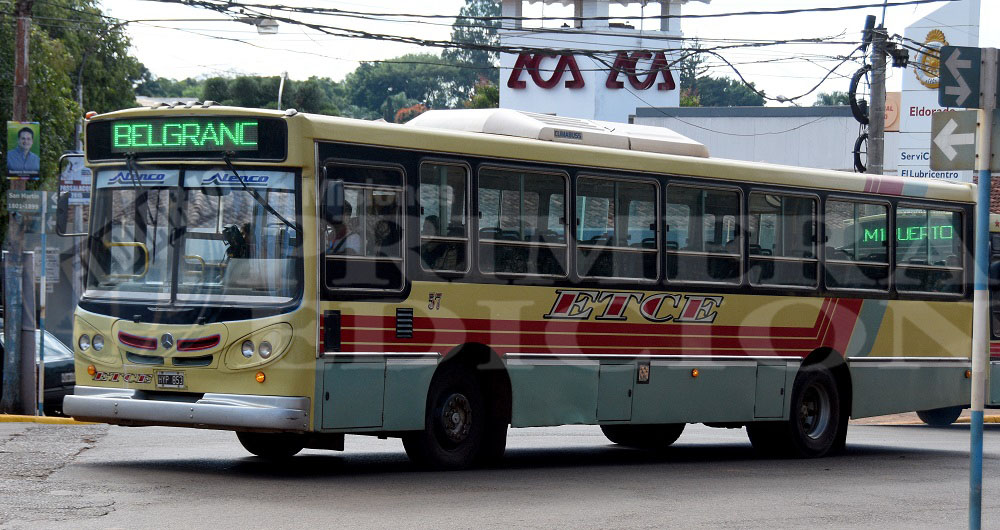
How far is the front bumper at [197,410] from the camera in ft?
40.0

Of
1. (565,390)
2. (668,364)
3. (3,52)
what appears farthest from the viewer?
(3,52)

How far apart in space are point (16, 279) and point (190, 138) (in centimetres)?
1003

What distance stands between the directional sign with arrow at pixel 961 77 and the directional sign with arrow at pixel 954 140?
0.10 metres

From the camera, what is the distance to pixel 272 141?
12.6 m

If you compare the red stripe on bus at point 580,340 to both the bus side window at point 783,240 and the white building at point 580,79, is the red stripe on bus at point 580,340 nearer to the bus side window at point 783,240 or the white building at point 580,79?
the bus side window at point 783,240

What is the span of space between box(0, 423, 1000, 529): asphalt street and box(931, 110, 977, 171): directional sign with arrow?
289 centimetres

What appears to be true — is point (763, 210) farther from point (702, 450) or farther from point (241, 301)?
point (241, 301)

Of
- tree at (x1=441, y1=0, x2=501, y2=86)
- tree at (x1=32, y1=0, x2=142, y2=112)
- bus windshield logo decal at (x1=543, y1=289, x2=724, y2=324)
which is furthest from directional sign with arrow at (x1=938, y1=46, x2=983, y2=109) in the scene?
tree at (x1=441, y1=0, x2=501, y2=86)

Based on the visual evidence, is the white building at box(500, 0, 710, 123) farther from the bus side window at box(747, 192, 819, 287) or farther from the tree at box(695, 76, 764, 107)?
the bus side window at box(747, 192, 819, 287)

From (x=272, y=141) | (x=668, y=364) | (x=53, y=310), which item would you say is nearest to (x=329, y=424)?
(x=272, y=141)

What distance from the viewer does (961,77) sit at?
955 centimetres

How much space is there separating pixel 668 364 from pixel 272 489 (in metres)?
5.06

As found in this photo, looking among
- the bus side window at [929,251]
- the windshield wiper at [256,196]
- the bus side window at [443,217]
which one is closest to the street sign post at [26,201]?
the windshield wiper at [256,196]

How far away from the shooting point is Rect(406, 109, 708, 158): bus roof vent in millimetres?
14609
